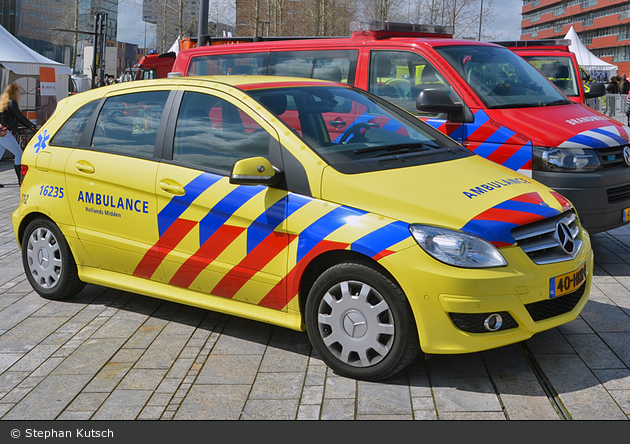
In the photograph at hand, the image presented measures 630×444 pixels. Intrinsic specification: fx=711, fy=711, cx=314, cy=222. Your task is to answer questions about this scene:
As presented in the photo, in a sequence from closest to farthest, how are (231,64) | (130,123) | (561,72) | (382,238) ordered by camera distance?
(382,238) → (130,123) → (231,64) → (561,72)

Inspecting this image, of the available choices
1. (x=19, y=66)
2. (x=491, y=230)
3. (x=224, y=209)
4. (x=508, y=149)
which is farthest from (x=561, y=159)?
(x=19, y=66)

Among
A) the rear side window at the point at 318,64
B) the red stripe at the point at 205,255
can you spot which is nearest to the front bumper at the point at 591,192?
the rear side window at the point at 318,64

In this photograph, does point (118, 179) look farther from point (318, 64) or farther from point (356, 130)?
point (318, 64)

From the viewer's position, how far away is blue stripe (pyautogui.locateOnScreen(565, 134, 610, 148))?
585 cm

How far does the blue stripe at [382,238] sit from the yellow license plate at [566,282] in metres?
0.85

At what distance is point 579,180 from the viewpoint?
19.0 ft

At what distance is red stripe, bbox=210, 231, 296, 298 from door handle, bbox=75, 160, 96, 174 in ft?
4.20

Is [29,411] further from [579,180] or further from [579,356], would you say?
[579,180]

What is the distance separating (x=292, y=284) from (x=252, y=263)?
297mm

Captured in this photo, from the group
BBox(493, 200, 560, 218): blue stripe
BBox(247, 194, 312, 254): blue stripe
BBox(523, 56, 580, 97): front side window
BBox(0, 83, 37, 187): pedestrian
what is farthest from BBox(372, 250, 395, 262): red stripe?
BBox(0, 83, 37, 187): pedestrian

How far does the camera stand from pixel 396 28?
7.97 m

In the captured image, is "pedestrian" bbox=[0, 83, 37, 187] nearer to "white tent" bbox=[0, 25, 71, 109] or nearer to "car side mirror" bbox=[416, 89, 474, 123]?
"white tent" bbox=[0, 25, 71, 109]

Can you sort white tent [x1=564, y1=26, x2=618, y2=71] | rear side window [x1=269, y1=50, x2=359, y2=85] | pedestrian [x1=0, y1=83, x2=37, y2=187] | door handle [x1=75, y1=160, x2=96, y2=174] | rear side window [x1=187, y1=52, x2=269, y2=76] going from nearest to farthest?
door handle [x1=75, y1=160, x2=96, y2=174] < rear side window [x1=269, y1=50, x2=359, y2=85] < rear side window [x1=187, y1=52, x2=269, y2=76] < pedestrian [x1=0, y1=83, x2=37, y2=187] < white tent [x1=564, y1=26, x2=618, y2=71]

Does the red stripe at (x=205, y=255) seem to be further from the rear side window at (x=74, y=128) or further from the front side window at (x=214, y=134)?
the rear side window at (x=74, y=128)
